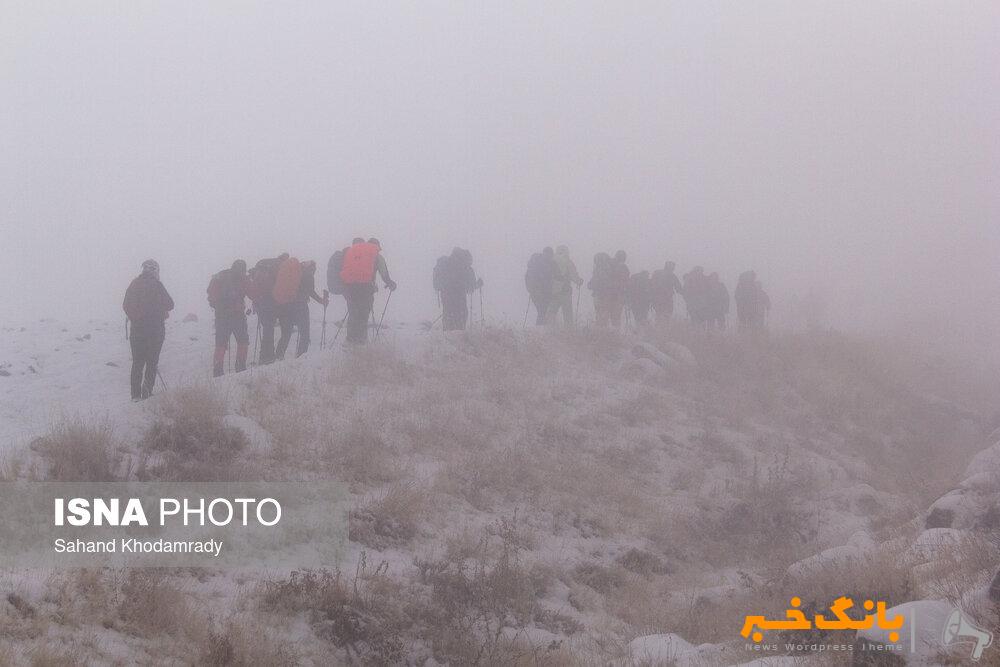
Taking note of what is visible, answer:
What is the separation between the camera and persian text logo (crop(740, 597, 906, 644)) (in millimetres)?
4516

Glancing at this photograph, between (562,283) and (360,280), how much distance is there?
6.81m

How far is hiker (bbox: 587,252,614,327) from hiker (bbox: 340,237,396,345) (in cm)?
695

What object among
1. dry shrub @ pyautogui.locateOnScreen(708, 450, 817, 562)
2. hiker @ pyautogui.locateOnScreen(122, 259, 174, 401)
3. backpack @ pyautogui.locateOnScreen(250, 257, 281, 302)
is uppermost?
backpack @ pyautogui.locateOnScreen(250, 257, 281, 302)

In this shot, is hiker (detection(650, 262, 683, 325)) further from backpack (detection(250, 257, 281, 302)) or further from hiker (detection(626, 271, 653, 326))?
backpack (detection(250, 257, 281, 302))

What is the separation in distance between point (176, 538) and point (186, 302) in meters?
61.8

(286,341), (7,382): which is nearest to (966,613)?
(286,341)

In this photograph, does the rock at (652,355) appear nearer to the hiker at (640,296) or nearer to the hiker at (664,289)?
→ the hiker at (640,296)

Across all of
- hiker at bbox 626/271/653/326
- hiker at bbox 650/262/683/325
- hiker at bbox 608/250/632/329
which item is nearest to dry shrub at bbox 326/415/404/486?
hiker at bbox 608/250/632/329

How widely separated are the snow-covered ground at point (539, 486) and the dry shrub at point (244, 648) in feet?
0.06

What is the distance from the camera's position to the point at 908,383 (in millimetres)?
18953

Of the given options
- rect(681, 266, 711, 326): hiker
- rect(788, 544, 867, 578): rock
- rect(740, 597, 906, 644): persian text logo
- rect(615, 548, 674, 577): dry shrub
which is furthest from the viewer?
rect(681, 266, 711, 326): hiker

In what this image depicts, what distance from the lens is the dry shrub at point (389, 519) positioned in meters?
7.24

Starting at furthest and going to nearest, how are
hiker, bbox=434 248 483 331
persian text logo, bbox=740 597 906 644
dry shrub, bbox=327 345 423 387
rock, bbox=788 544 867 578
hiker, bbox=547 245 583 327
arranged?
hiker, bbox=547 245 583 327, hiker, bbox=434 248 483 331, dry shrub, bbox=327 345 423 387, rock, bbox=788 544 867 578, persian text logo, bbox=740 597 906 644

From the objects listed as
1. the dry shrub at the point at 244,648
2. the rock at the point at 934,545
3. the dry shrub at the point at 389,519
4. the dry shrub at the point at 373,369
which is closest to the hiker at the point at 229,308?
the dry shrub at the point at 373,369
